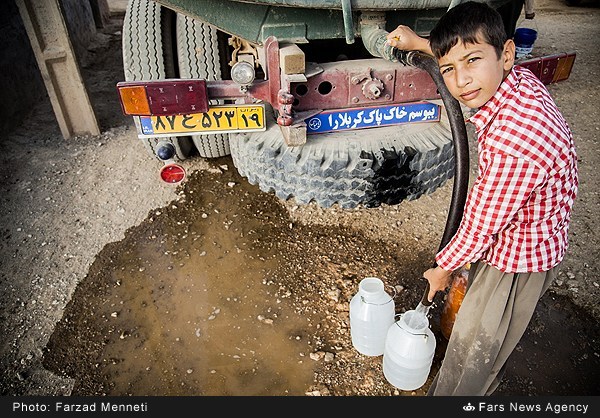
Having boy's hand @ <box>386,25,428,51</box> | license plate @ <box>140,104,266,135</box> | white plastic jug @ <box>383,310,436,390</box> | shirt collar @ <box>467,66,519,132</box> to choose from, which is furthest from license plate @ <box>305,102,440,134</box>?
shirt collar @ <box>467,66,519,132</box>

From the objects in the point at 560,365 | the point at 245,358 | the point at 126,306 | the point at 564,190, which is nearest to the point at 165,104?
the point at 126,306

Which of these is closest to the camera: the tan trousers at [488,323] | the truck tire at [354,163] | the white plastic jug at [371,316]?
the tan trousers at [488,323]

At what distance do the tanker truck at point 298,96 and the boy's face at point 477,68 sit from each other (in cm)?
103

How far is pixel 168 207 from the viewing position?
339 cm

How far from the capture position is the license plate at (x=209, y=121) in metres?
2.73

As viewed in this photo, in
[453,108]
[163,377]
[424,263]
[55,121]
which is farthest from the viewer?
[55,121]

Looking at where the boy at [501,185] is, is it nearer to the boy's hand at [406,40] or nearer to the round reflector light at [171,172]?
the boy's hand at [406,40]

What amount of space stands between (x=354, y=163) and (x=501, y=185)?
1458mm

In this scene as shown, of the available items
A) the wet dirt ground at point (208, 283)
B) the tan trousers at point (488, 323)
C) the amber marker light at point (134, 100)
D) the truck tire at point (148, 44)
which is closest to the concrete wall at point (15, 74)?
the wet dirt ground at point (208, 283)

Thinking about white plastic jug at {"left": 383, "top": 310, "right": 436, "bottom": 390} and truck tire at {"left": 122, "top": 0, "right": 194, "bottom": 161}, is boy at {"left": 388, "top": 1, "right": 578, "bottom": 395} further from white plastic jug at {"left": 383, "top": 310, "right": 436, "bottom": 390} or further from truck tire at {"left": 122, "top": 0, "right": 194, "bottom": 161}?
truck tire at {"left": 122, "top": 0, "right": 194, "bottom": 161}

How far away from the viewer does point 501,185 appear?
4.62ft

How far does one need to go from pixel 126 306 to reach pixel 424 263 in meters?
1.77

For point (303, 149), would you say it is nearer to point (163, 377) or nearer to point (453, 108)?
point (453, 108)

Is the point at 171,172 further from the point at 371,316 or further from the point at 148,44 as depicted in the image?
the point at 371,316
